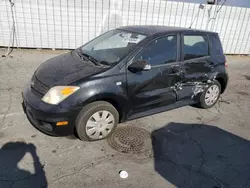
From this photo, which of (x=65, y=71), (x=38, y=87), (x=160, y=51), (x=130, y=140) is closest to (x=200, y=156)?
(x=130, y=140)

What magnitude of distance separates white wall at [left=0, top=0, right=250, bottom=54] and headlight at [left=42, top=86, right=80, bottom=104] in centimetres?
549

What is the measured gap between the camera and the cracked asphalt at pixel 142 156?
264cm

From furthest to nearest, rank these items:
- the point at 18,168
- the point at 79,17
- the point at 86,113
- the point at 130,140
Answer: the point at 79,17 → the point at 130,140 → the point at 86,113 → the point at 18,168

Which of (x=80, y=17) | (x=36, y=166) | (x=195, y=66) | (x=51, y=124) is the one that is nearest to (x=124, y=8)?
(x=80, y=17)

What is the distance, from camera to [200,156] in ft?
10.5

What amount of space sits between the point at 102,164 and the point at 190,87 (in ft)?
7.54

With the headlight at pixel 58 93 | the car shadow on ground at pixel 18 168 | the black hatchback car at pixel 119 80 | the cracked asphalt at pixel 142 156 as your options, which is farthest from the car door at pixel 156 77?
the car shadow on ground at pixel 18 168

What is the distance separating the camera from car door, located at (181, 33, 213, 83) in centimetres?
397

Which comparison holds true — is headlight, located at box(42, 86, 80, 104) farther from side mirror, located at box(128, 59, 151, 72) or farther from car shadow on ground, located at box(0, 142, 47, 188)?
side mirror, located at box(128, 59, 151, 72)

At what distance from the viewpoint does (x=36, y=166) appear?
273 cm

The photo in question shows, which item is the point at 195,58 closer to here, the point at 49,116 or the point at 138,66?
the point at 138,66

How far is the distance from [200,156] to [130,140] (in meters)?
1.08

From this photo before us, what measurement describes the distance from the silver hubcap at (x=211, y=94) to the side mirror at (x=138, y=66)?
6.23ft

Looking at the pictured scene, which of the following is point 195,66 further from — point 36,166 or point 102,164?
point 36,166
